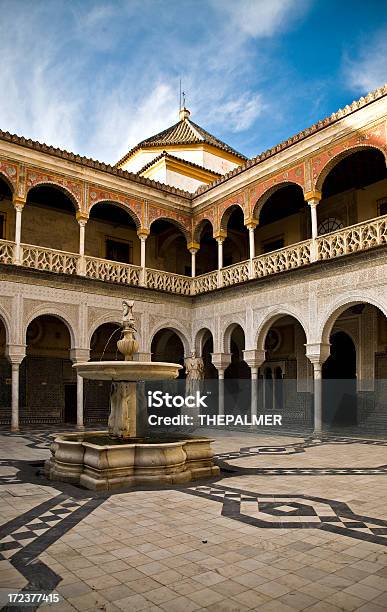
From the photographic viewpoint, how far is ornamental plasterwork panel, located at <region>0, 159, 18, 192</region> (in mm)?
12164

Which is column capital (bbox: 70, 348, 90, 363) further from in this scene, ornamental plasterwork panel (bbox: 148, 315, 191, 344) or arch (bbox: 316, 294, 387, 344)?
arch (bbox: 316, 294, 387, 344)

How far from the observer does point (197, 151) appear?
774 inches

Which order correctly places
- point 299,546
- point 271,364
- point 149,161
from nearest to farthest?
point 299,546, point 271,364, point 149,161

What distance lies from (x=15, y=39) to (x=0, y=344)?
10373 mm

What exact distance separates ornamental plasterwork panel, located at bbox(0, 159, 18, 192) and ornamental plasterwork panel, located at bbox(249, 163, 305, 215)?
594 centimetres

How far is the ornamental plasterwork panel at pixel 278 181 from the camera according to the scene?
12454 millimetres

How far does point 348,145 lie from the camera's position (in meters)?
11.2

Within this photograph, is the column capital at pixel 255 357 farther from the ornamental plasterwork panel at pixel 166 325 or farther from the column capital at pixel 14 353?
the column capital at pixel 14 353

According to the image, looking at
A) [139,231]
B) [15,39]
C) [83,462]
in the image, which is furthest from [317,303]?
[15,39]

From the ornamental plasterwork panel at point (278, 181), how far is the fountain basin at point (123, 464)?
844 centimetres

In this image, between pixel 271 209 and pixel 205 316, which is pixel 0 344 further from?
pixel 271 209

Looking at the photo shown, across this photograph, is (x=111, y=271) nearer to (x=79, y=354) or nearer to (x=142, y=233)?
(x=142, y=233)

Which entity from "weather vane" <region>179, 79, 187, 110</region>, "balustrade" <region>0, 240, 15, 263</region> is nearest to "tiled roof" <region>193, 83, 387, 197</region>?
"balustrade" <region>0, 240, 15, 263</region>

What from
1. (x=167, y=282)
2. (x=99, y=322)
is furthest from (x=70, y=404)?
(x=167, y=282)
